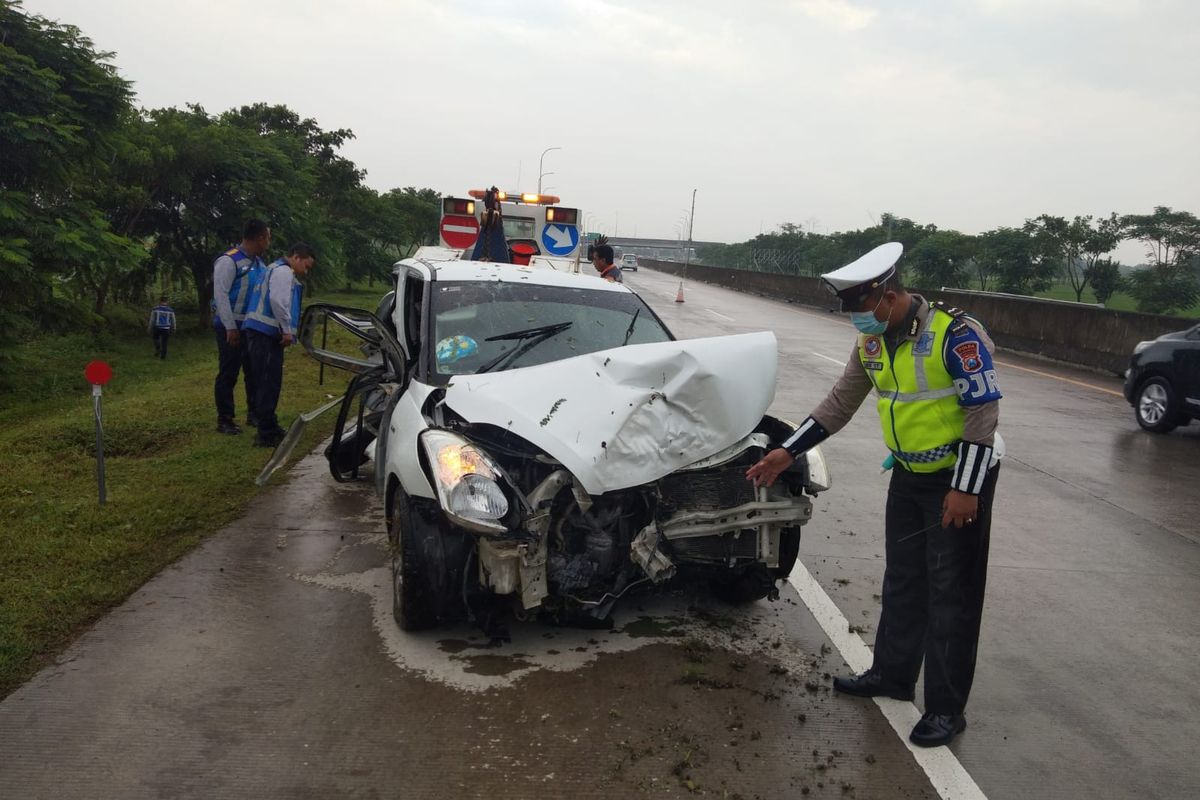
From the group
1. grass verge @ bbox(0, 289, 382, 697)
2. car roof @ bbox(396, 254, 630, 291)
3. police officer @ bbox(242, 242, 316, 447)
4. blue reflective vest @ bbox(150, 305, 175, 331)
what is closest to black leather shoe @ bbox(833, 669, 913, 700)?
car roof @ bbox(396, 254, 630, 291)

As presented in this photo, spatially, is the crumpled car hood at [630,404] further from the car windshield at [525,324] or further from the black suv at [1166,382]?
the black suv at [1166,382]

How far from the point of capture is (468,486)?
380cm

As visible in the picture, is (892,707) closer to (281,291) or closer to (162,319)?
(281,291)

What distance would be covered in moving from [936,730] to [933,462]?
42.4 inches

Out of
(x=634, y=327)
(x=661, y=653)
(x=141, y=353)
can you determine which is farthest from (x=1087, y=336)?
(x=141, y=353)

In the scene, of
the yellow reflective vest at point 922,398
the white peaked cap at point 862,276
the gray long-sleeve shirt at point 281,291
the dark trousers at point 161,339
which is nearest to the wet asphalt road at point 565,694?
the yellow reflective vest at point 922,398

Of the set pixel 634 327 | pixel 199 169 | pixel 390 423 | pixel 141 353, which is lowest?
pixel 141 353

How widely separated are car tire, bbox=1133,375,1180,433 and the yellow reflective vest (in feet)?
29.8

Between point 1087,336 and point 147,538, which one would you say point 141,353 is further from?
point 1087,336

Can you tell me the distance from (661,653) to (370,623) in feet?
4.85

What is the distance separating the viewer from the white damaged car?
3.85 meters

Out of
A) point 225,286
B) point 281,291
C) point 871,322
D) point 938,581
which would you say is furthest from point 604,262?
point 938,581

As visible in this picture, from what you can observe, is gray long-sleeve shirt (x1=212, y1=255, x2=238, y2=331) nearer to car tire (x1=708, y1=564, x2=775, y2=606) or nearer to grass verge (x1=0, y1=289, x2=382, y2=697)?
grass verge (x1=0, y1=289, x2=382, y2=697)

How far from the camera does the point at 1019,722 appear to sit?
378cm
